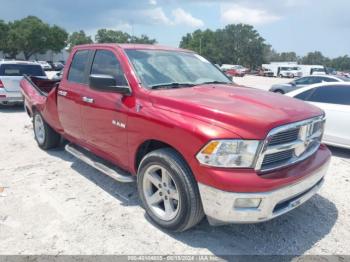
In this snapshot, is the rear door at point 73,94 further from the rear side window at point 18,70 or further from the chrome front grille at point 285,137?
the rear side window at point 18,70

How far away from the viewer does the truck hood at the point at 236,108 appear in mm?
2895

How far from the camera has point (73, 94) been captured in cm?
481

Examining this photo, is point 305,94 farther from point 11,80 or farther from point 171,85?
point 11,80

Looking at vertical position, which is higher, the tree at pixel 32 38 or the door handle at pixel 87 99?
the tree at pixel 32 38

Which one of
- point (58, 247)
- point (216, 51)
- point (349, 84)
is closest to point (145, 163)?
point (58, 247)

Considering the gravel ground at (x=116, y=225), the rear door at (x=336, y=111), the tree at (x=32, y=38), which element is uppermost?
the tree at (x=32, y=38)

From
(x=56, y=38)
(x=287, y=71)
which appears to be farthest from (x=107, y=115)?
(x=56, y=38)

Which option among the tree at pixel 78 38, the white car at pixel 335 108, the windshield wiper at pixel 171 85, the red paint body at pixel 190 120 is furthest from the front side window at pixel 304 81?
the tree at pixel 78 38

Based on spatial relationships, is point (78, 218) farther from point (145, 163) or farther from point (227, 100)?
point (227, 100)

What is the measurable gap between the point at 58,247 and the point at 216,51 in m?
103

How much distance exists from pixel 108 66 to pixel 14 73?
811 centimetres

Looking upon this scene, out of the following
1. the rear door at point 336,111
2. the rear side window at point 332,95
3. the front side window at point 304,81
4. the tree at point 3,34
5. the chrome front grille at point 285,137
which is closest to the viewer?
the chrome front grille at point 285,137

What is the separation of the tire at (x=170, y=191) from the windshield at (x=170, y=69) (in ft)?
3.02

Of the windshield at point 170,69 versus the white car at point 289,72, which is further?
the white car at point 289,72
